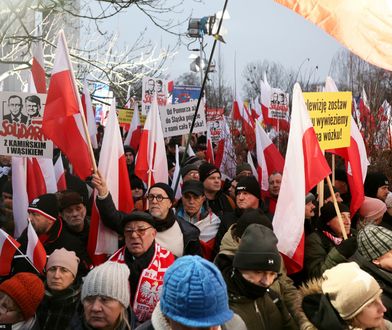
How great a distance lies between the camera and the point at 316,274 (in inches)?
196

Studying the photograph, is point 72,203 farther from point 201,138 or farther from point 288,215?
point 201,138

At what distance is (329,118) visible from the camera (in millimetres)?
6238

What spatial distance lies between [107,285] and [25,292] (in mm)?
479

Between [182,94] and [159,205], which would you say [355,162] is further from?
[182,94]

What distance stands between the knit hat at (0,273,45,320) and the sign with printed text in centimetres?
327

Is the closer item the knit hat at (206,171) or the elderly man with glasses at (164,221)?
the elderly man with glasses at (164,221)

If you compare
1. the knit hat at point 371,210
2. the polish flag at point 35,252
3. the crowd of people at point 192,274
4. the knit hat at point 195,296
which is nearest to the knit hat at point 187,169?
the crowd of people at point 192,274

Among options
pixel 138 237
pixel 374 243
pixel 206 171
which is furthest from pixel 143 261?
pixel 206 171

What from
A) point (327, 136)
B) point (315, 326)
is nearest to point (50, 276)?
point (315, 326)

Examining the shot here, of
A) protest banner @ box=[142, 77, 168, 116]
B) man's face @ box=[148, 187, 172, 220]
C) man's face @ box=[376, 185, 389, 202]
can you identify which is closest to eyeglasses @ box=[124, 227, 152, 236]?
man's face @ box=[148, 187, 172, 220]

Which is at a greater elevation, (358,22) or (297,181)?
(358,22)

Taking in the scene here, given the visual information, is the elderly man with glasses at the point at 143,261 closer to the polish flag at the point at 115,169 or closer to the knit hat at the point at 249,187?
the polish flag at the point at 115,169

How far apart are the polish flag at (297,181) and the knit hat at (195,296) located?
2876 millimetres

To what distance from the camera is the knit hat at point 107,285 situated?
11.6ft
